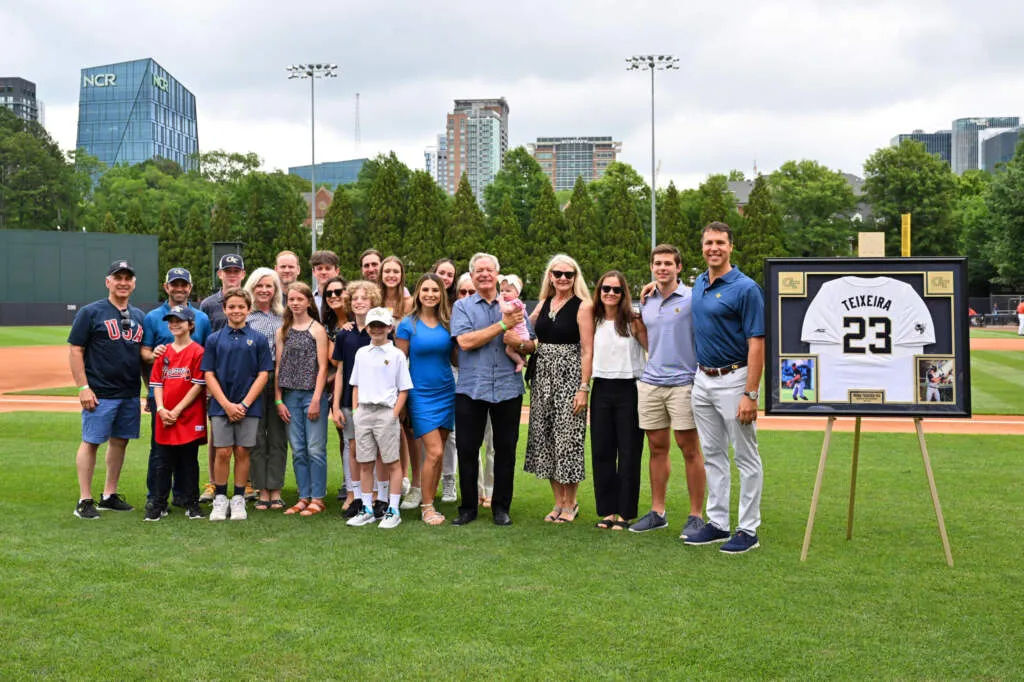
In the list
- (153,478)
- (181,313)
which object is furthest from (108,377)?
(153,478)

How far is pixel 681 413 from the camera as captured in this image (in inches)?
257

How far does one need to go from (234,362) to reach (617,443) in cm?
310

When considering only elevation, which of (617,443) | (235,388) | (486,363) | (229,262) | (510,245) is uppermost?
(510,245)

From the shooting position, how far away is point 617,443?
696 cm

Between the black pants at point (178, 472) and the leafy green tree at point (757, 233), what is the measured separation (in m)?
54.2

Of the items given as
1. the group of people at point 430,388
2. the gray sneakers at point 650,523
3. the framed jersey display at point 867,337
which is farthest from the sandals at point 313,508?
the framed jersey display at point 867,337

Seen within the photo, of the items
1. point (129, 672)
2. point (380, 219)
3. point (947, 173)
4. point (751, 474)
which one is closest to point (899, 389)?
point (751, 474)

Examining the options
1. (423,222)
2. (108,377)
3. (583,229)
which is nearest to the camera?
(108,377)

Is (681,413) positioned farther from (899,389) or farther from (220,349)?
(220,349)

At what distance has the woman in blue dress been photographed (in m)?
7.14

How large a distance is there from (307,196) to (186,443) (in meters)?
113

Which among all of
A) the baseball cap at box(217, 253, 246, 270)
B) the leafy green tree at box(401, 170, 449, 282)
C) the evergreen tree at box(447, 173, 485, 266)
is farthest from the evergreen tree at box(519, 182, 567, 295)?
the baseball cap at box(217, 253, 246, 270)

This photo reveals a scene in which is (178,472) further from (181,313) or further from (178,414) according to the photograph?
(181,313)

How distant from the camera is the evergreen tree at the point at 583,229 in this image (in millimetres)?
56281
